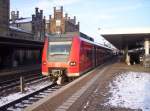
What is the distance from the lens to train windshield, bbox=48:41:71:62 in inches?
689

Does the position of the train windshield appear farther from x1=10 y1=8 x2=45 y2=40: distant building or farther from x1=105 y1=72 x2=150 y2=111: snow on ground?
x1=10 y1=8 x2=45 y2=40: distant building

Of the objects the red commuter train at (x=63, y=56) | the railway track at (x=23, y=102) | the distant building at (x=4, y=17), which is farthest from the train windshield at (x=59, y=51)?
the distant building at (x=4, y=17)

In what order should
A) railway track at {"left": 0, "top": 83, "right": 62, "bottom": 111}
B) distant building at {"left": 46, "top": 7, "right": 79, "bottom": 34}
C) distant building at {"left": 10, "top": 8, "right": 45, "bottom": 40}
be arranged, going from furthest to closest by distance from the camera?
distant building at {"left": 46, "top": 7, "right": 79, "bottom": 34} < distant building at {"left": 10, "top": 8, "right": 45, "bottom": 40} < railway track at {"left": 0, "top": 83, "right": 62, "bottom": 111}

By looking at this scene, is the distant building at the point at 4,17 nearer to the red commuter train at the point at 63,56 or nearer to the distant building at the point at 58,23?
the red commuter train at the point at 63,56

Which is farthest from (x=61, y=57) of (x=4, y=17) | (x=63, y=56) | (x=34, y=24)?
(x=34, y=24)

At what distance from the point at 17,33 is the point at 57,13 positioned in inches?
1192

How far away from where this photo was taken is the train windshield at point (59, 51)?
57.4ft

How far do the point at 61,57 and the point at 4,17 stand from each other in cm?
3157

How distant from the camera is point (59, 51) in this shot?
57.7 feet

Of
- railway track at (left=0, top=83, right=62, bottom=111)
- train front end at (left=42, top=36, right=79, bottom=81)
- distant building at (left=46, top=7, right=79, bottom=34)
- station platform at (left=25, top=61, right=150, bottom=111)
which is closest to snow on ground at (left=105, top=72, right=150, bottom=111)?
station platform at (left=25, top=61, right=150, bottom=111)

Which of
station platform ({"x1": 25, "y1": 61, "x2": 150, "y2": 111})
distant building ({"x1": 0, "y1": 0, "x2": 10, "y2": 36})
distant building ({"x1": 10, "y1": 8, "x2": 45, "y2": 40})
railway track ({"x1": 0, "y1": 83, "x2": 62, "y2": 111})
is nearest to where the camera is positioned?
station platform ({"x1": 25, "y1": 61, "x2": 150, "y2": 111})

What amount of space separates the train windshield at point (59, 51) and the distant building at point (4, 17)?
2914 cm

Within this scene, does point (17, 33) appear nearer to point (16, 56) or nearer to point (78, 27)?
point (16, 56)

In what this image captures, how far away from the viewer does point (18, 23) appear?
68625mm
